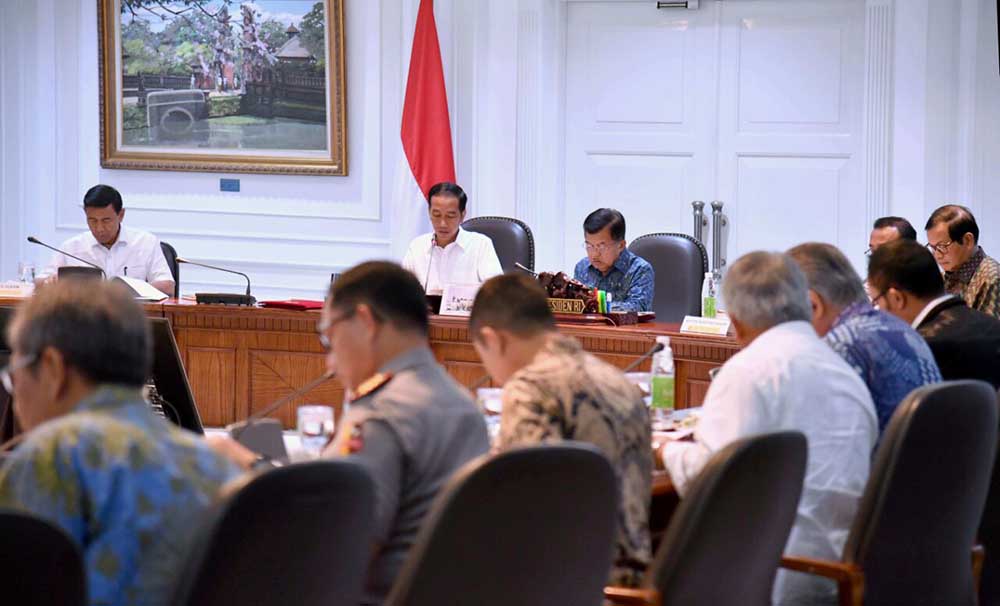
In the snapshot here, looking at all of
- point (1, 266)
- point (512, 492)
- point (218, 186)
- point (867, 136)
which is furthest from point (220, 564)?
point (1, 266)

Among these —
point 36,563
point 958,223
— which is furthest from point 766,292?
point 958,223

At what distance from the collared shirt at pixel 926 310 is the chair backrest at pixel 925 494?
94cm

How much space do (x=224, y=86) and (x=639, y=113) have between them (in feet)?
7.94

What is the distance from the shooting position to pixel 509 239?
6766mm

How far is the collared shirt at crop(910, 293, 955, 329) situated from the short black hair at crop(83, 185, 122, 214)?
3.96 metres

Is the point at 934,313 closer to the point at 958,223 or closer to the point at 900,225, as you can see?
the point at 958,223

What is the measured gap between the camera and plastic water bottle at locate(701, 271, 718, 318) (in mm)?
5965

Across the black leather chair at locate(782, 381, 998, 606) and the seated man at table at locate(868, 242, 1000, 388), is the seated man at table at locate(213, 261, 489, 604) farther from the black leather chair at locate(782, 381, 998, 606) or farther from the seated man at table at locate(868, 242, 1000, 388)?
the seated man at table at locate(868, 242, 1000, 388)

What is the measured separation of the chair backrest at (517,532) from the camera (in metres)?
2.14

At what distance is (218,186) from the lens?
8.62m

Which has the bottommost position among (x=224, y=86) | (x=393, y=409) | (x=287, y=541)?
(x=287, y=541)

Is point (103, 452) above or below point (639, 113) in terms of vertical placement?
below

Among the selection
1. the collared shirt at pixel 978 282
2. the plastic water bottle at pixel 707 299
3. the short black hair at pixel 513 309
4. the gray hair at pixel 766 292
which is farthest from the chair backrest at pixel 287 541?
the plastic water bottle at pixel 707 299

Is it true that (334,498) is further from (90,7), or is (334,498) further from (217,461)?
(90,7)
